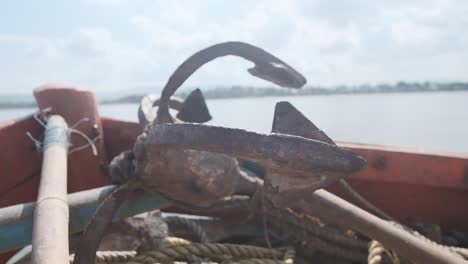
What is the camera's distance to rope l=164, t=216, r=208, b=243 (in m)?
1.70

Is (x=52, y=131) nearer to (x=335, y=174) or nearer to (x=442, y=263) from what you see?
(x=335, y=174)

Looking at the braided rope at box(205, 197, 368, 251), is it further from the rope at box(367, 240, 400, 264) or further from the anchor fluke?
the anchor fluke

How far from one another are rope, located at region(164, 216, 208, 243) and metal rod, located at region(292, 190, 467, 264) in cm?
50

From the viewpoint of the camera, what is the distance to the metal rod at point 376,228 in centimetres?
110

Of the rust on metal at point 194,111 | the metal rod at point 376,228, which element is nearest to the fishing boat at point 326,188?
the rust on metal at point 194,111

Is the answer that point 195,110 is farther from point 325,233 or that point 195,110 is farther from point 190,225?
point 325,233

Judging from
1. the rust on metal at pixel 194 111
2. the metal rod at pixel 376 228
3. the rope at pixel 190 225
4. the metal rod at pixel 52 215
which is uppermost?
the rust on metal at pixel 194 111

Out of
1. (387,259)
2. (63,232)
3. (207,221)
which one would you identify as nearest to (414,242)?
(387,259)

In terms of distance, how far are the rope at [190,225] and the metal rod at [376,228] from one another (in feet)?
1.65

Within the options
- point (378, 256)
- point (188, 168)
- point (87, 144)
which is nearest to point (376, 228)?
point (378, 256)

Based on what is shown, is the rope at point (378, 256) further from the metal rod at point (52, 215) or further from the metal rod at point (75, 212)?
the metal rod at point (52, 215)

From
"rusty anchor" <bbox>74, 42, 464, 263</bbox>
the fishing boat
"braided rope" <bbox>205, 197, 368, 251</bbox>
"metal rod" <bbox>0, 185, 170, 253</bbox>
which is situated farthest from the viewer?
the fishing boat

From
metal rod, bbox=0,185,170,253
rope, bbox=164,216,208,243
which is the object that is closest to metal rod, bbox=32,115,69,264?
metal rod, bbox=0,185,170,253

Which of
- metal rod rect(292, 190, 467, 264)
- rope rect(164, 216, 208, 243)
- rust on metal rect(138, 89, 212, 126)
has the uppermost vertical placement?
rust on metal rect(138, 89, 212, 126)
